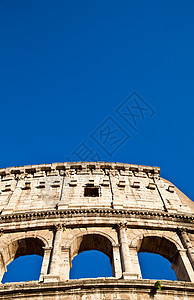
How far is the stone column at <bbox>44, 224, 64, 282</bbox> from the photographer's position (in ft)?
40.8

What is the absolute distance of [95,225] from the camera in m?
15.9

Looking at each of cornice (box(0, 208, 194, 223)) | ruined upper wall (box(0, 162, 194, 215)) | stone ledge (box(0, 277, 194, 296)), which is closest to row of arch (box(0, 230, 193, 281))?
stone ledge (box(0, 277, 194, 296))

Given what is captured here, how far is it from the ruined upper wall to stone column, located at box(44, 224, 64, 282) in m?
2.26

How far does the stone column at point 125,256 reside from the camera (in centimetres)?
1259

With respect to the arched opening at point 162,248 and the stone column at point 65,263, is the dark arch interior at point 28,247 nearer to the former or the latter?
the stone column at point 65,263

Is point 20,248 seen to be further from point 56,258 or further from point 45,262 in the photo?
point 56,258

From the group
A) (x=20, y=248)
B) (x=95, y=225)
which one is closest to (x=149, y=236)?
(x=95, y=225)

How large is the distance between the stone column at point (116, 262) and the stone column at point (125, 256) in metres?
0.20

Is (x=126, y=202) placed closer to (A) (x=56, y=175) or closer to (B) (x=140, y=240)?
(B) (x=140, y=240)

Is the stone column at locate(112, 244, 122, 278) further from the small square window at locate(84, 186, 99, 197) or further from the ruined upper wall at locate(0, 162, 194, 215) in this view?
the small square window at locate(84, 186, 99, 197)

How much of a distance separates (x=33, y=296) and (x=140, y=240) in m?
6.08

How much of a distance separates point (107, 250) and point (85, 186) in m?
5.46

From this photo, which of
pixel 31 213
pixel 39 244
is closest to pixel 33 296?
pixel 39 244

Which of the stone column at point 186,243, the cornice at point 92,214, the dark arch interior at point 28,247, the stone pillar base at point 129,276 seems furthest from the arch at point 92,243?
the stone column at point 186,243
